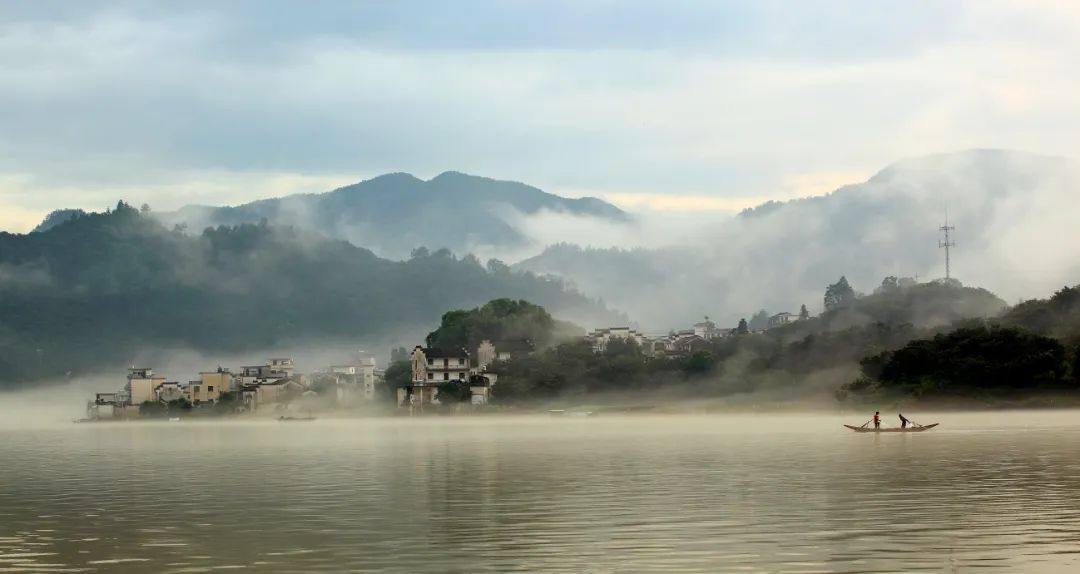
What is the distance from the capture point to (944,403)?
11081 centimetres

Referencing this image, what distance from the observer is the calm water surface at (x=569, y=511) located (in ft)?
84.6

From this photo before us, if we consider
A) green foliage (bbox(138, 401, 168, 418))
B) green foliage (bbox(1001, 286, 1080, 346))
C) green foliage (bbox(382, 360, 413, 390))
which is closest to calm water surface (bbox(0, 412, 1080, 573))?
green foliage (bbox(1001, 286, 1080, 346))

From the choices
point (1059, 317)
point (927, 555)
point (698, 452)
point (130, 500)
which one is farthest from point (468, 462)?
point (1059, 317)

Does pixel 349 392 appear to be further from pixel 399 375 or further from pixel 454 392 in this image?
pixel 454 392

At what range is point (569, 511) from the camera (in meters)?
34.0

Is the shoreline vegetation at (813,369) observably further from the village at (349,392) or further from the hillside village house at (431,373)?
the hillside village house at (431,373)

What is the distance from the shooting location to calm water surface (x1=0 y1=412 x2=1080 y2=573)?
84.6ft

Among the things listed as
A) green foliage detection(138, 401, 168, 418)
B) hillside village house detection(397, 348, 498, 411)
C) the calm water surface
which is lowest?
the calm water surface

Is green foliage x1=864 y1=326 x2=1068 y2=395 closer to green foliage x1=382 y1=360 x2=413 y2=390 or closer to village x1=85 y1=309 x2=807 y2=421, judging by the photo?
village x1=85 y1=309 x2=807 y2=421

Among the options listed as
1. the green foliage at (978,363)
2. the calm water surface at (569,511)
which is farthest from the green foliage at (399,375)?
the calm water surface at (569,511)

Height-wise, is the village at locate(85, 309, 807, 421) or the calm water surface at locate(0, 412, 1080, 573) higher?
the village at locate(85, 309, 807, 421)

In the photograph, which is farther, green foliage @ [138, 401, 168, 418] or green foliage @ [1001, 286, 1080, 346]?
green foliage @ [138, 401, 168, 418]

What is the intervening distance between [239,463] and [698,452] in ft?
61.6

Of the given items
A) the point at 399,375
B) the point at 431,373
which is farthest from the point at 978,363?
the point at 399,375
